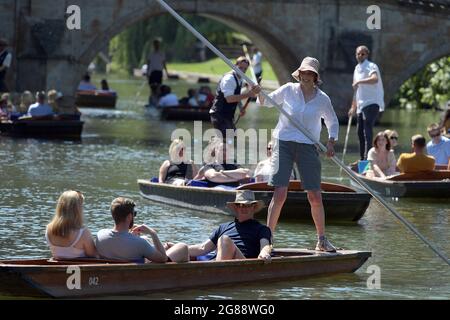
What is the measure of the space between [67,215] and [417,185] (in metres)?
6.57

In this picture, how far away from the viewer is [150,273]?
9828 millimetres

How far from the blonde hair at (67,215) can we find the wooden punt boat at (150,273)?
8.7 inches

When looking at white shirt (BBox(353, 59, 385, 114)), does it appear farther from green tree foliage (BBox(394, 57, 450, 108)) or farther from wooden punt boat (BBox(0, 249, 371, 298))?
green tree foliage (BBox(394, 57, 450, 108))

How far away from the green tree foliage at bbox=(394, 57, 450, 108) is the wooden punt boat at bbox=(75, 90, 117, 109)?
283 inches

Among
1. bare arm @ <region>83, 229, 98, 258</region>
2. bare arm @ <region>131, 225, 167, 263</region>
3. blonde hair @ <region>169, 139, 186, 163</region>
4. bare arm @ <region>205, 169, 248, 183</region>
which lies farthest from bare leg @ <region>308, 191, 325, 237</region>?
blonde hair @ <region>169, 139, 186, 163</region>

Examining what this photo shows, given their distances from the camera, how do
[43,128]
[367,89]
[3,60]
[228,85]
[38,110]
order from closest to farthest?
[228,85], [367,89], [43,128], [38,110], [3,60]

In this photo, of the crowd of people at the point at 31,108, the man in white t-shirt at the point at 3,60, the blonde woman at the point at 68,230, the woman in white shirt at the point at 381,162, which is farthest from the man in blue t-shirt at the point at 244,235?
the man in white t-shirt at the point at 3,60

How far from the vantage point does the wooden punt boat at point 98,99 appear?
32.4 m

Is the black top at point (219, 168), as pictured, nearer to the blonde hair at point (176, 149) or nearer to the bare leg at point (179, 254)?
the blonde hair at point (176, 149)

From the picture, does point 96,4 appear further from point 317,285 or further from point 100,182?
point 317,285

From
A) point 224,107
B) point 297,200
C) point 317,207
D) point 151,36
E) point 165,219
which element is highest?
point 151,36

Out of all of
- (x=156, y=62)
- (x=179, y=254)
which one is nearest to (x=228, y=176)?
(x=179, y=254)

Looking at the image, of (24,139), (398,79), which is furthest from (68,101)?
(398,79)

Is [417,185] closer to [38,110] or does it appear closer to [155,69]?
[38,110]
